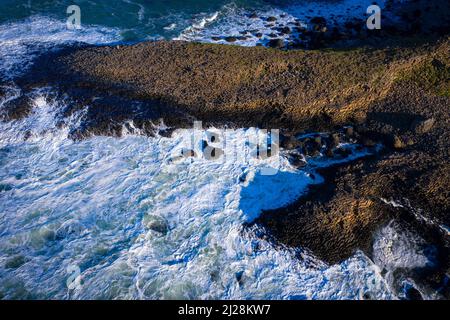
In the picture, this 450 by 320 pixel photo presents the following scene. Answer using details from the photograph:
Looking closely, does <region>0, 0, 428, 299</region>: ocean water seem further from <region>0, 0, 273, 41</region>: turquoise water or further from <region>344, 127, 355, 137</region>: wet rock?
<region>0, 0, 273, 41</region>: turquoise water

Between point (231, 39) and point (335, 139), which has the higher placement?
point (231, 39)

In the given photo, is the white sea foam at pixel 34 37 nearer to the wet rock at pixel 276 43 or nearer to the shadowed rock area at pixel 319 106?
the shadowed rock area at pixel 319 106

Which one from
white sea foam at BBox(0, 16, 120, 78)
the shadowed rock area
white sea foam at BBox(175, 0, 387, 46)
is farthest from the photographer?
white sea foam at BBox(175, 0, 387, 46)

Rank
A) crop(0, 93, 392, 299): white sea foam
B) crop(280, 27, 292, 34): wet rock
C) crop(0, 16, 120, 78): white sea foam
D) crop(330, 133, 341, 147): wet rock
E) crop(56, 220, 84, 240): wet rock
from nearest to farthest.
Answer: crop(0, 93, 392, 299): white sea foam
crop(56, 220, 84, 240): wet rock
crop(330, 133, 341, 147): wet rock
crop(0, 16, 120, 78): white sea foam
crop(280, 27, 292, 34): wet rock

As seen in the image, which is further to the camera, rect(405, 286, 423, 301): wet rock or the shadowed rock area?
the shadowed rock area

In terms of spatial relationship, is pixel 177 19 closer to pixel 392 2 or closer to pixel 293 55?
pixel 293 55

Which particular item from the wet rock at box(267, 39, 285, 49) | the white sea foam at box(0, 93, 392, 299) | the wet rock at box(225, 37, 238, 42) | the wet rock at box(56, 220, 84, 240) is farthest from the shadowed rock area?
the wet rock at box(56, 220, 84, 240)

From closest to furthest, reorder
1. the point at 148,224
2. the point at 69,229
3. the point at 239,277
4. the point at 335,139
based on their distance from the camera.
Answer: the point at 239,277, the point at 69,229, the point at 148,224, the point at 335,139

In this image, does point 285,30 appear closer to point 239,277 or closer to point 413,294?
point 239,277

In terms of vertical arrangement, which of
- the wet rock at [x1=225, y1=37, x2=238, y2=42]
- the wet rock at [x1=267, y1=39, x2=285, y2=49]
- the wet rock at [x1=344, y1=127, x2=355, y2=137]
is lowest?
the wet rock at [x1=344, y1=127, x2=355, y2=137]

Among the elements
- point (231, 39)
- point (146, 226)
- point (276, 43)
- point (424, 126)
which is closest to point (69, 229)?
point (146, 226)
